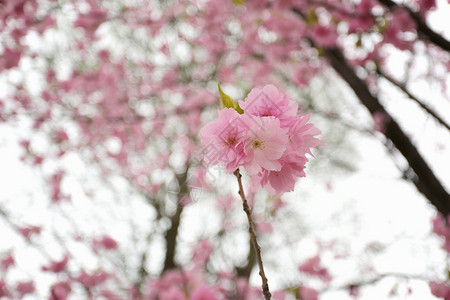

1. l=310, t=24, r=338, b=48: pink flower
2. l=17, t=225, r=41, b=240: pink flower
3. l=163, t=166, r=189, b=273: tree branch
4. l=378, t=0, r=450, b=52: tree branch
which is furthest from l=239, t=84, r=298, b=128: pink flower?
l=163, t=166, r=189, b=273: tree branch

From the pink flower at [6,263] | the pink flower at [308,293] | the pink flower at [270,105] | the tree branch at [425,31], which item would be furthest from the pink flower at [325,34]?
the pink flower at [6,263]

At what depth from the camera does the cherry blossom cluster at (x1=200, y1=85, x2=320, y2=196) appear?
71 cm

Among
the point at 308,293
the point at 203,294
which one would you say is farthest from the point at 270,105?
the point at 308,293

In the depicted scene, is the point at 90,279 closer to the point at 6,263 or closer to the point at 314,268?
the point at 6,263

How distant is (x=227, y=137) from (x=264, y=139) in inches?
3.4

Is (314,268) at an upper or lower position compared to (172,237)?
upper

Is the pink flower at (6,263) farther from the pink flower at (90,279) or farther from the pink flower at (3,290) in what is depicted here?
the pink flower at (90,279)

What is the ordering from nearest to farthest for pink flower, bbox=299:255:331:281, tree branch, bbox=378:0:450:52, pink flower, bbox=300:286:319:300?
1. tree branch, bbox=378:0:450:52
2. pink flower, bbox=300:286:319:300
3. pink flower, bbox=299:255:331:281

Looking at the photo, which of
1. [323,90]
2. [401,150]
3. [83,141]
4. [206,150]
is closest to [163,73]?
[83,141]

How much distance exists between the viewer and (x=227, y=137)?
737mm

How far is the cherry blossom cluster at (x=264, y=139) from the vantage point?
711 mm

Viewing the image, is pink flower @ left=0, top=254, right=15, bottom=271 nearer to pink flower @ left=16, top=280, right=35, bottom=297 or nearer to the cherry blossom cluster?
pink flower @ left=16, top=280, right=35, bottom=297

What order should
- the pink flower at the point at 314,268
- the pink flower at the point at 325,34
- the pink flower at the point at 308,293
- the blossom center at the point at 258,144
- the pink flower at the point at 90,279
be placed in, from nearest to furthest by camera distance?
the blossom center at the point at 258,144, the pink flower at the point at 308,293, the pink flower at the point at 325,34, the pink flower at the point at 90,279, the pink flower at the point at 314,268

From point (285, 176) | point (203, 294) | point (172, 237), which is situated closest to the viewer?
point (285, 176)
